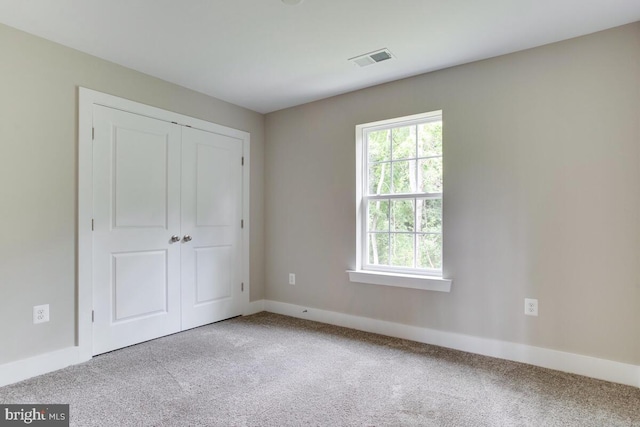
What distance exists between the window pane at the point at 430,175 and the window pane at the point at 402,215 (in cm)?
19

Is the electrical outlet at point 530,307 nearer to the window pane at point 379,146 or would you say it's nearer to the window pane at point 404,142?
the window pane at point 404,142

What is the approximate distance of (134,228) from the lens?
3.02 metres

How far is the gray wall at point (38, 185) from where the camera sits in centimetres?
234

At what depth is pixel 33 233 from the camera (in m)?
2.44

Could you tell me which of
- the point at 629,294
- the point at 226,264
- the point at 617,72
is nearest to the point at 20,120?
the point at 226,264

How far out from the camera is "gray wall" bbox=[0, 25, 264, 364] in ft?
7.69

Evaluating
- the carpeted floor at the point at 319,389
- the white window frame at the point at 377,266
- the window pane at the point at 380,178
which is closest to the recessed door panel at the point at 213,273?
the carpeted floor at the point at 319,389

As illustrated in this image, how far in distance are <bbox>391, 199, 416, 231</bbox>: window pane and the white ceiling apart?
1159mm

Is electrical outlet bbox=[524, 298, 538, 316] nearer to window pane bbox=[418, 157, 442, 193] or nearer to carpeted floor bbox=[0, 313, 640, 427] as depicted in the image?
carpeted floor bbox=[0, 313, 640, 427]

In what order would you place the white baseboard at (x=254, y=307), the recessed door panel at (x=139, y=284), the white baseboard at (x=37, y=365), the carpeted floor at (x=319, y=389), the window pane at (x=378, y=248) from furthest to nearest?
the white baseboard at (x=254, y=307) < the window pane at (x=378, y=248) < the recessed door panel at (x=139, y=284) < the white baseboard at (x=37, y=365) < the carpeted floor at (x=319, y=389)

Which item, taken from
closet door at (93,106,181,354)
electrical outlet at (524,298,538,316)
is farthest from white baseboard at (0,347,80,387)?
electrical outlet at (524,298,538,316)

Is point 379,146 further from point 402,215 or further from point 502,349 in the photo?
point 502,349

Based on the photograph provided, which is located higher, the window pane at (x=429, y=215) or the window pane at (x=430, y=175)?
the window pane at (x=430, y=175)

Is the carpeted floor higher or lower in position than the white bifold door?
lower
